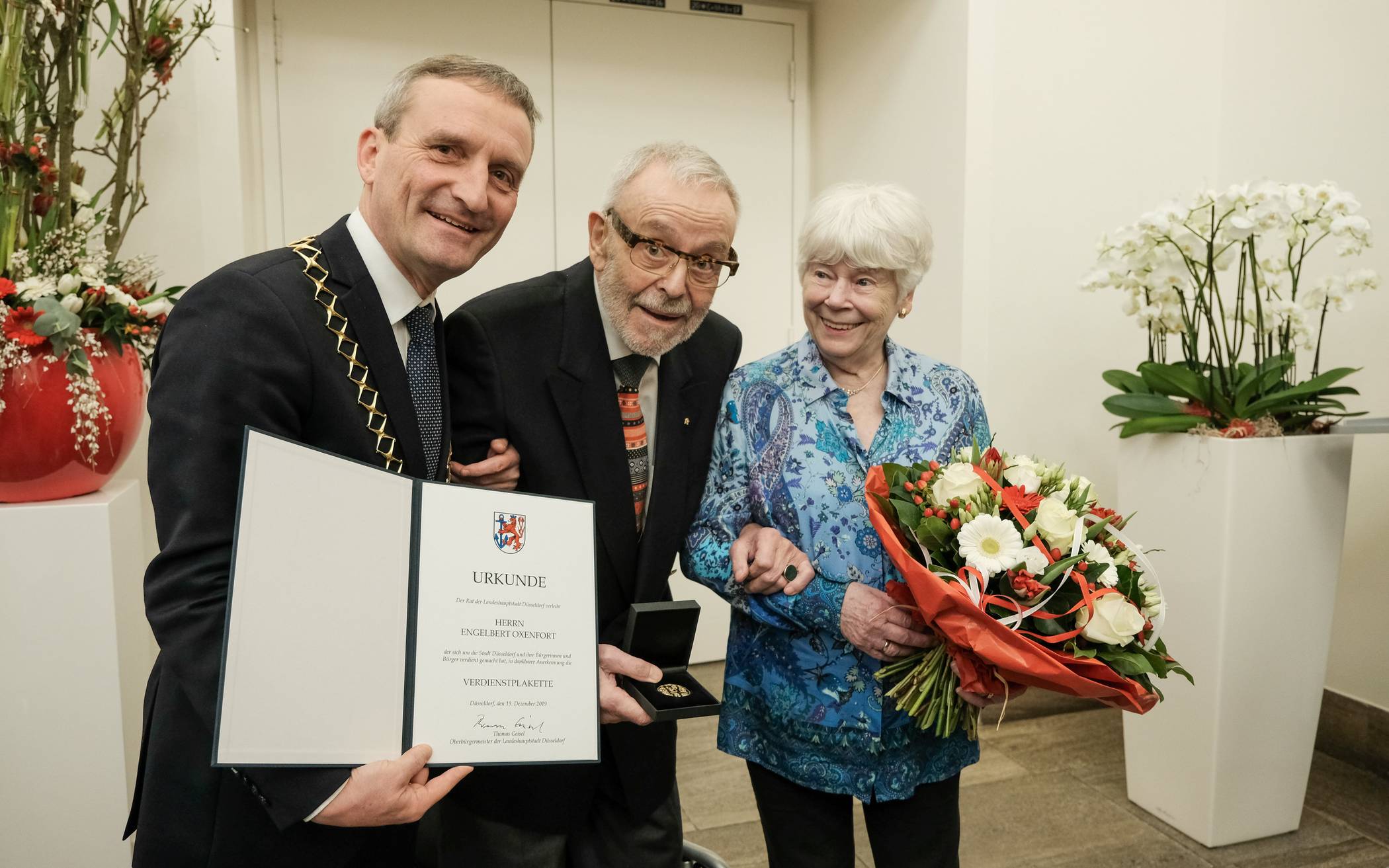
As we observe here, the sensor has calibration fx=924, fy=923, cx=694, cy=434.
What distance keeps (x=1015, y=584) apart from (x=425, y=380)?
0.89 meters

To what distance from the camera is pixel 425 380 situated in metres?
1.31

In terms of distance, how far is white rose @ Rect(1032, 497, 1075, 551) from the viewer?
1346mm

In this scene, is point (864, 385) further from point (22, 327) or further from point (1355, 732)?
point (1355, 732)

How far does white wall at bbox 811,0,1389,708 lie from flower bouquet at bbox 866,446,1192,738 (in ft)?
6.44

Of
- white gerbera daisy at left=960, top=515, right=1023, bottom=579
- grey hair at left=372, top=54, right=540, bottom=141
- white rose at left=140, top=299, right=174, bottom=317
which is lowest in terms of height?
white gerbera daisy at left=960, top=515, right=1023, bottom=579

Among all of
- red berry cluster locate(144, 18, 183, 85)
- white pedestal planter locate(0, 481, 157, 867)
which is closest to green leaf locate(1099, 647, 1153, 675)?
white pedestal planter locate(0, 481, 157, 867)

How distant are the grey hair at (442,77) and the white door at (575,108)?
93.6 inches

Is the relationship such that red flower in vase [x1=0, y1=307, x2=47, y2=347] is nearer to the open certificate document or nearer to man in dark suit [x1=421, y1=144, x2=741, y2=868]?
man in dark suit [x1=421, y1=144, x2=741, y2=868]

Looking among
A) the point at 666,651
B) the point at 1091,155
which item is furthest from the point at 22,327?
the point at 1091,155

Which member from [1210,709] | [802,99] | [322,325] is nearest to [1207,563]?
[1210,709]

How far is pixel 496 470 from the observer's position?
1432mm

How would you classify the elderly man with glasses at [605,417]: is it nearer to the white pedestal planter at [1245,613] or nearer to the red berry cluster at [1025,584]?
the red berry cluster at [1025,584]

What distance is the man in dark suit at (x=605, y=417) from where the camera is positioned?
1.50 m

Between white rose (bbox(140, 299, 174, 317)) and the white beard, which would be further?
white rose (bbox(140, 299, 174, 317))
